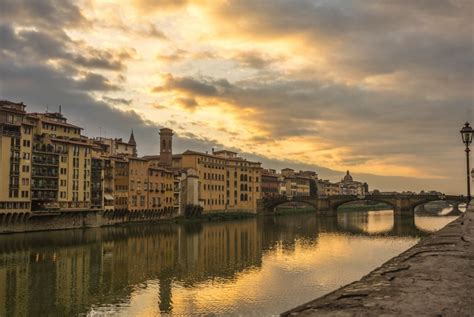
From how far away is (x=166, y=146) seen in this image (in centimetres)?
12256

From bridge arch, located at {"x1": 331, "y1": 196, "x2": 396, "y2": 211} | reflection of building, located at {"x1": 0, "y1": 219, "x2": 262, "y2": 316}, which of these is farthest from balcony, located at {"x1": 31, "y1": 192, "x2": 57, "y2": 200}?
bridge arch, located at {"x1": 331, "y1": 196, "x2": 396, "y2": 211}

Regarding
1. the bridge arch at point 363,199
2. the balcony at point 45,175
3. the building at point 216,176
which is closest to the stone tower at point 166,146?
the building at point 216,176

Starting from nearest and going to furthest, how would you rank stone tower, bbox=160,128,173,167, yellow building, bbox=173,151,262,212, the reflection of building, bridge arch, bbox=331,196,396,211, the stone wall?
1. the reflection of building
2. the stone wall
3. bridge arch, bbox=331,196,396,211
4. yellow building, bbox=173,151,262,212
5. stone tower, bbox=160,128,173,167

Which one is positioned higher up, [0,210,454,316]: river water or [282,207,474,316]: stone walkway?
[282,207,474,316]: stone walkway

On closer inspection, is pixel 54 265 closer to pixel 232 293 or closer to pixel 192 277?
pixel 192 277

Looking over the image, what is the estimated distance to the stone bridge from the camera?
359 feet

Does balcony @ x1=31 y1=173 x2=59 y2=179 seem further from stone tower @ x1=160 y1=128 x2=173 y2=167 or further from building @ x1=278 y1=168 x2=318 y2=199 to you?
building @ x1=278 y1=168 x2=318 y2=199

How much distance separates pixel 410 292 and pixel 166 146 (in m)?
118

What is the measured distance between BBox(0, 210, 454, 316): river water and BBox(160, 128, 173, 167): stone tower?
52739 millimetres

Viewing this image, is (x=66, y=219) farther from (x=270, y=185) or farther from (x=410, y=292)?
(x=270, y=185)

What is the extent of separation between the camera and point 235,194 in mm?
126188

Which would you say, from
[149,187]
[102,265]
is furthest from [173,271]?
[149,187]

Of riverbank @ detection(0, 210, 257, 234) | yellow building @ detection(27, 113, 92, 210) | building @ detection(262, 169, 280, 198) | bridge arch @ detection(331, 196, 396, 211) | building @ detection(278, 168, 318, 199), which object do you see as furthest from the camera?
building @ detection(278, 168, 318, 199)

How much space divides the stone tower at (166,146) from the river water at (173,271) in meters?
52.7
